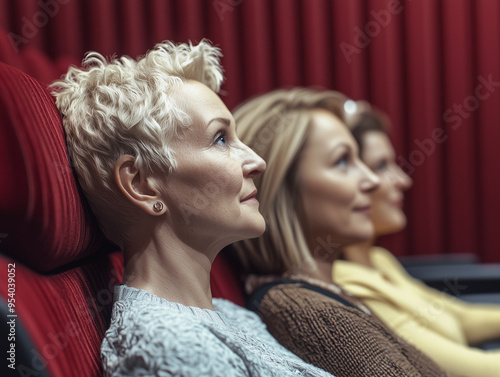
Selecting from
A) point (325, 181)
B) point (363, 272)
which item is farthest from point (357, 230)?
point (363, 272)

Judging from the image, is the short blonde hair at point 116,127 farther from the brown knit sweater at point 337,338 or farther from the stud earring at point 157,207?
the brown knit sweater at point 337,338

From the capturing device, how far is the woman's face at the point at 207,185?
0.74 m

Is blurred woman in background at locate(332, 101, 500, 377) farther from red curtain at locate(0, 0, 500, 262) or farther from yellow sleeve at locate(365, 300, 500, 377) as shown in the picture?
red curtain at locate(0, 0, 500, 262)

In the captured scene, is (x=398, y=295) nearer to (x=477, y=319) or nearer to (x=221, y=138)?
(x=477, y=319)

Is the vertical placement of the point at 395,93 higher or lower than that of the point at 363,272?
higher

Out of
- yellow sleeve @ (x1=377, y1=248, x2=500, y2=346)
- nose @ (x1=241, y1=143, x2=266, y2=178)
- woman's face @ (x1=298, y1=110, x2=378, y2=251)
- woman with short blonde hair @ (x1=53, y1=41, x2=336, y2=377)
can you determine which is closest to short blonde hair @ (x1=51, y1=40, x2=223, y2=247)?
woman with short blonde hair @ (x1=53, y1=41, x2=336, y2=377)

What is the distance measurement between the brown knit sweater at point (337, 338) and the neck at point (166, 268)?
20cm

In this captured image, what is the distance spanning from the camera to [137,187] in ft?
2.42

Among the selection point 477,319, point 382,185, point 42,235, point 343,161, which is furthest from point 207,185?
point 477,319

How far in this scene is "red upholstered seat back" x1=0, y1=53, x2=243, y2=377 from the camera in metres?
0.58

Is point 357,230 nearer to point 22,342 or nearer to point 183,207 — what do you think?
point 183,207

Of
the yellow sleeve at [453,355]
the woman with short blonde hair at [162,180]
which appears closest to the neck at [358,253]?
the yellow sleeve at [453,355]

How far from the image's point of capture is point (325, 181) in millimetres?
1151

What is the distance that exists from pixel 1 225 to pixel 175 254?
228 millimetres
